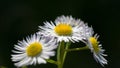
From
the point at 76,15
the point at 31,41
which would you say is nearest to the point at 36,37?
the point at 31,41

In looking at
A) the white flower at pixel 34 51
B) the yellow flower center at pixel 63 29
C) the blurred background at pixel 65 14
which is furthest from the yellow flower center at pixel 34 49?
the blurred background at pixel 65 14

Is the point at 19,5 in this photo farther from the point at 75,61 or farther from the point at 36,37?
the point at 36,37

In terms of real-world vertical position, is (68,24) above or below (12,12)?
below

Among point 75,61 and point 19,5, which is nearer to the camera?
point 75,61

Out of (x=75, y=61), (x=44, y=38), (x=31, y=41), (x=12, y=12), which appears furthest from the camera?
(x=12, y=12)

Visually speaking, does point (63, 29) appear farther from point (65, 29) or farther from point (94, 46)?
point (94, 46)

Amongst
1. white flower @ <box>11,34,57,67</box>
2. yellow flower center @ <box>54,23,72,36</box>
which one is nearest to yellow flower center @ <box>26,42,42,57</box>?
white flower @ <box>11,34,57,67</box>

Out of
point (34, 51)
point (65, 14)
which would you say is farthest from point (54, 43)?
point (65, 14)

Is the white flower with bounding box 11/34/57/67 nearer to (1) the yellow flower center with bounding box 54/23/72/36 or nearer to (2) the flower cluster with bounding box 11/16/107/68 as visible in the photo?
(2) the flower cluster with bounding box 11/16/107/68
